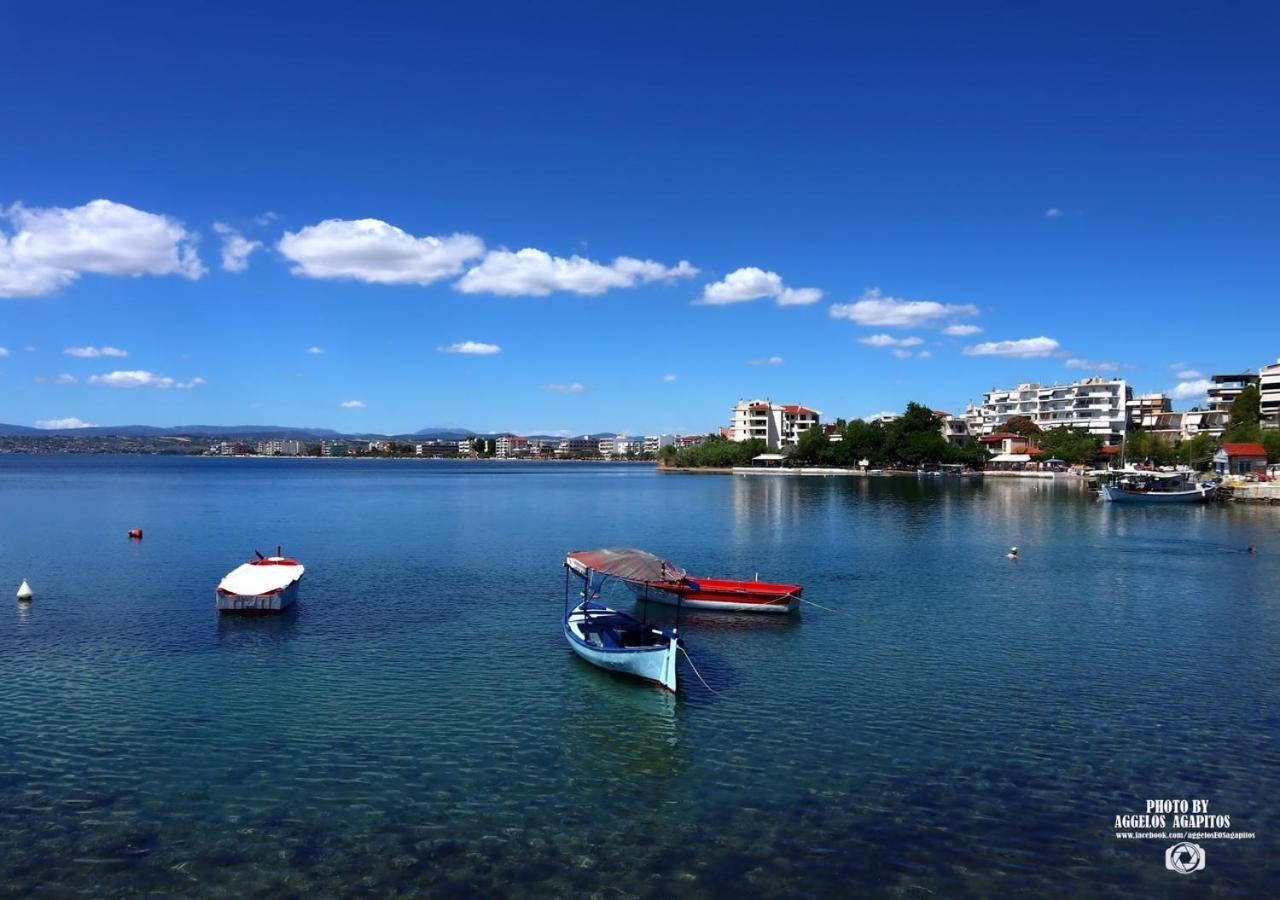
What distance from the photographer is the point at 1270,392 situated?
146 metres

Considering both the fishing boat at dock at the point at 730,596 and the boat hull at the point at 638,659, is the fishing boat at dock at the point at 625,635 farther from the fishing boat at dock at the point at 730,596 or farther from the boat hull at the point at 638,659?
the fishing boat at dock at the point at 730,596

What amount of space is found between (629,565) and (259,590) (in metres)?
15.9

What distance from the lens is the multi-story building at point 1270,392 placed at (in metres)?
144

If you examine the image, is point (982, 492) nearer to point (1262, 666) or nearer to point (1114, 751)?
point (1262, 666)

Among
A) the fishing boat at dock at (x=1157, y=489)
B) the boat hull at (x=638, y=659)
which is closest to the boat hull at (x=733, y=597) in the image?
the boat hull at (x=638, y=659)

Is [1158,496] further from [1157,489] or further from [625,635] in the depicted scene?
[625,635]

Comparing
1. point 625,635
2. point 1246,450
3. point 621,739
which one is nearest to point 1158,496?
point 1246,450

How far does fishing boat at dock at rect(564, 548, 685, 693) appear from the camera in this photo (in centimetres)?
2348

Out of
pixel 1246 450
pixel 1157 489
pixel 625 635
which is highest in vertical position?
pixel 1246 450

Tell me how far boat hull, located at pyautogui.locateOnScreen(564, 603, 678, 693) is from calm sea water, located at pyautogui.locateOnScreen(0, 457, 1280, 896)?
0.54 meters

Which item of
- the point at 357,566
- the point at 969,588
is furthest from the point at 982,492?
the point at 357,566

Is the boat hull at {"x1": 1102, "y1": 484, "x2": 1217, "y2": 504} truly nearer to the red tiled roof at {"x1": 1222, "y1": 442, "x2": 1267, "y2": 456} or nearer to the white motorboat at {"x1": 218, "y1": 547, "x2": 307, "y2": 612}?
the red tiled roof at {"x1": 1222, "y1": 442, "x2": 1267, "y2": 456}

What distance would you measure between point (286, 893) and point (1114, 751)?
17.5 meters

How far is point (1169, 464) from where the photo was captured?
5679 inches
